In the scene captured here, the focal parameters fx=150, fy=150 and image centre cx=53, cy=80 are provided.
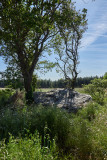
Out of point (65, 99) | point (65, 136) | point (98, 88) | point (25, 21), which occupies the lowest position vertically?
point (65, 136)

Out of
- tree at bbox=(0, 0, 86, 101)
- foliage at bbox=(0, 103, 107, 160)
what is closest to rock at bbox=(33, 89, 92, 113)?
tree at bbox=(0, 0, 86, 101)

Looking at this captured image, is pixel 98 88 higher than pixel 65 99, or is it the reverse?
pixel 98 88

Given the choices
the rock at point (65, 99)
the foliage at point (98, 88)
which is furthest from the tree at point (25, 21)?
the foliage at point (98, 88)

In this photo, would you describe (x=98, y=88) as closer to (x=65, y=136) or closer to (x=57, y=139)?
(x=65, y=136)

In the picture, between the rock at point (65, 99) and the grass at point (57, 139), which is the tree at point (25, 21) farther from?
the grass at point (57, 139)

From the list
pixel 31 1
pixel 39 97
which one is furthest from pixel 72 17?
pixel 39 97

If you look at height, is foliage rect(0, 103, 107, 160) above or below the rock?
below

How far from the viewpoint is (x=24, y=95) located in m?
12.1

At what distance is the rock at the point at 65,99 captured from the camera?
30.6 ft

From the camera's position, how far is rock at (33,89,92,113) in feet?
30.6

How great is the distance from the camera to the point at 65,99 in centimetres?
1042

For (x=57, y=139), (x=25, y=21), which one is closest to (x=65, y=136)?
(x=57, y=139)

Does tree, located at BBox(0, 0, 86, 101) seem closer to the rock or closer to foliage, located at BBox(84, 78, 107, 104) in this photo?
the rock

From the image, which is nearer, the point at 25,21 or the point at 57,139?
the point at 57,139
